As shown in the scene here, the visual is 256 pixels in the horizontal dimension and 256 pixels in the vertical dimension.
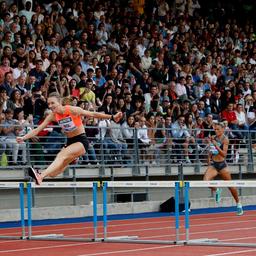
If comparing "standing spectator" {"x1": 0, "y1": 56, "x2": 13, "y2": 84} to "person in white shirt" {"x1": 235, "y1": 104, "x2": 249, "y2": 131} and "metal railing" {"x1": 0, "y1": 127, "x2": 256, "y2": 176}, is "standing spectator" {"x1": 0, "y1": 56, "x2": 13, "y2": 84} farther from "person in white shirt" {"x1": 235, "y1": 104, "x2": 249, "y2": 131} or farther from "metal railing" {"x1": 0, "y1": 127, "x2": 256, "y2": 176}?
"person in white shirt" {"x1": 235, "y1": 104, "x2": 249, "y2": 131}

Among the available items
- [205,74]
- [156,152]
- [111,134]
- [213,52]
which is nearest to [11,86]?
[111,134]

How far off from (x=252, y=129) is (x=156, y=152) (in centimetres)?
552

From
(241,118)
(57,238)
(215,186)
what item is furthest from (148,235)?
(241,118)

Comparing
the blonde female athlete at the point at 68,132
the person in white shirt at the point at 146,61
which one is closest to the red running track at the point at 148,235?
the blonde female athlete at the point at 68,132

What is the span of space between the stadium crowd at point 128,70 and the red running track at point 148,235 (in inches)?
110

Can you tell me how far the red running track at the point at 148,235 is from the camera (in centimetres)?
1353

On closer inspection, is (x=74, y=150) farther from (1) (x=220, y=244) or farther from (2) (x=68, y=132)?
(1) (x=220, y=244)

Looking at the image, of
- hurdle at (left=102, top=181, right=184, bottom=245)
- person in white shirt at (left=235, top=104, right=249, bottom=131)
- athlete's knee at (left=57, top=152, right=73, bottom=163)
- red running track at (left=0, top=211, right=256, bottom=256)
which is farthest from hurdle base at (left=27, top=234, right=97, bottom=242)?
person in white shirt at (left=235, top=104, right=249, bottom=131)

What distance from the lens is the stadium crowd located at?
22.4 meters

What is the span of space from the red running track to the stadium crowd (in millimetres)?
2803

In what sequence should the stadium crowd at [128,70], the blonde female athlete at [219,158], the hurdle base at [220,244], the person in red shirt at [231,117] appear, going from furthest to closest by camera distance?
the person in red shirt at [231,117] → the stadium crowd at [128,70] → the blonde female athlete at [219,158] → the hurdle base at [220,244]

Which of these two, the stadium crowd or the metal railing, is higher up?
the stadium crowd

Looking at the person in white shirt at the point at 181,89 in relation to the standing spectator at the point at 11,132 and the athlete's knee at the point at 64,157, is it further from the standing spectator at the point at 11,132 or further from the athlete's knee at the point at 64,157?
the athlete's knee at the point at 64,157

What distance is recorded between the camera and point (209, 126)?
27.2 m
